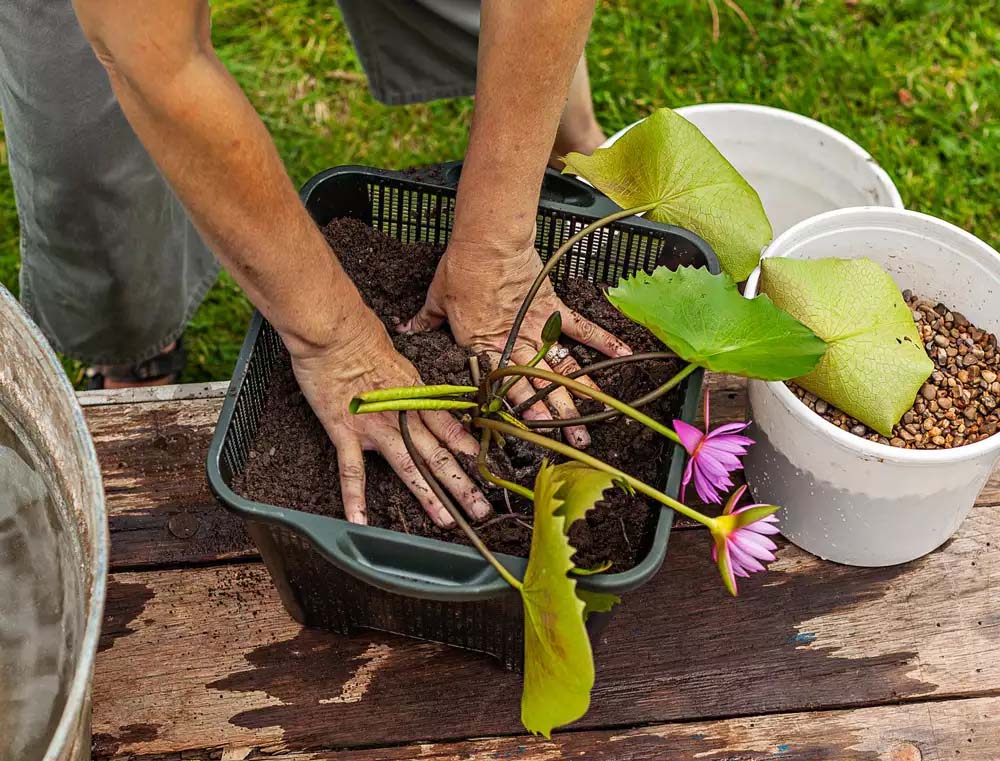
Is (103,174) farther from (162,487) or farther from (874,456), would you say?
(874,456)

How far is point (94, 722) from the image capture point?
3.05 ft

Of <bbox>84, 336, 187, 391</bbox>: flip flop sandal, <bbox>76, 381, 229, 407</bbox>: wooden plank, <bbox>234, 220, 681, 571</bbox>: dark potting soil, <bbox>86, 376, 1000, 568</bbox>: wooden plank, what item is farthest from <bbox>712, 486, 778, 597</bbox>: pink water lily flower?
<bbox>84, 336, 187, 391</bbox>: flip flop sandal

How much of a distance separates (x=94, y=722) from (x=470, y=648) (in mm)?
362

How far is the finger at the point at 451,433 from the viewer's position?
2.96 ft

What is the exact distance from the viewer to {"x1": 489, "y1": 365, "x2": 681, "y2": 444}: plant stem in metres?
0.79

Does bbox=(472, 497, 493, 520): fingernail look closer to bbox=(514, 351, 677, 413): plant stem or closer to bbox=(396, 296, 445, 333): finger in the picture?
bbox=(514, 351, 677, 413): plant stem

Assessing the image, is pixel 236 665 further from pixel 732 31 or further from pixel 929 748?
pixel 732 31

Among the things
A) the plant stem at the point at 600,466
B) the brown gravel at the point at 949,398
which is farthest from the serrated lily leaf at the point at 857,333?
the plant stem at the point at 600,466

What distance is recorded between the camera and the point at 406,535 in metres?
0.77

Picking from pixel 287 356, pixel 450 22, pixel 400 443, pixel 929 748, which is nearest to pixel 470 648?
pixel 400 443

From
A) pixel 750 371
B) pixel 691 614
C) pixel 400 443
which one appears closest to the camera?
pixel 750 371

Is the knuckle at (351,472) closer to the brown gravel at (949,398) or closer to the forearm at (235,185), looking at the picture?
the forearm at (235,185)

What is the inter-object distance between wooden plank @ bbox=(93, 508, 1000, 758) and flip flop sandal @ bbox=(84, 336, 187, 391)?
0.59m

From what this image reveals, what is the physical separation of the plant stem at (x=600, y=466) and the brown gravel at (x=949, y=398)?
0.30 metres
